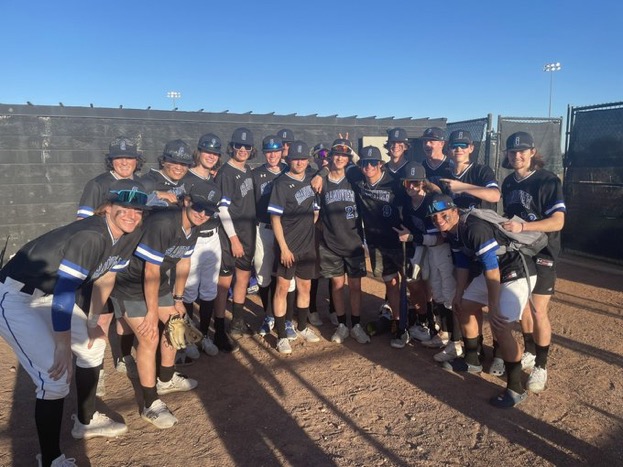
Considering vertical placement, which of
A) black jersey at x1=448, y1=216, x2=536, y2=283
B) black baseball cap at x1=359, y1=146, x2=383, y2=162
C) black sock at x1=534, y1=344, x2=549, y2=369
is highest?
black baseball cap at x1=359, y1=146, x2=383, y2=162

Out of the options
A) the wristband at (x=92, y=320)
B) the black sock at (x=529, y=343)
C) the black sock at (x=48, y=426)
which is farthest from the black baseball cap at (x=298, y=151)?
the black sock at (x=48, y=426)

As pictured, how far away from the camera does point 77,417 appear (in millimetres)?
3133

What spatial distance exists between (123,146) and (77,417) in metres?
2.23

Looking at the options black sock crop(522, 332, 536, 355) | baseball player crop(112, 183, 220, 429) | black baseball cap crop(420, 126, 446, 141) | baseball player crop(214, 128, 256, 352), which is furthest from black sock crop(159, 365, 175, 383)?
black baseball cap crop(420, 126, 446, 141)

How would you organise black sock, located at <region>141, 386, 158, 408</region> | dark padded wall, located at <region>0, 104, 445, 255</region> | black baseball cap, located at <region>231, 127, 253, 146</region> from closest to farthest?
black sock, located at <region>141, 386, 158, 408</region> < black baseball cap, located at <region>231, 127, 253, 146</region> < dark padded wall, located at <region>0, 104, 445, 255</region>

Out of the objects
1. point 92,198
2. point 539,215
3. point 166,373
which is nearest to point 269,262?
point 166,373

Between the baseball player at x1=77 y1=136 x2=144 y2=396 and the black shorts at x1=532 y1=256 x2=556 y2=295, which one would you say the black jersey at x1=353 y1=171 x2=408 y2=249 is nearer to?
the black shorts at x1=532 y1=256 x2=556 y2=295

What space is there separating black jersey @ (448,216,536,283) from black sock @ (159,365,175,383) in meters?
2.55

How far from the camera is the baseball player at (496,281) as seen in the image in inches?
130

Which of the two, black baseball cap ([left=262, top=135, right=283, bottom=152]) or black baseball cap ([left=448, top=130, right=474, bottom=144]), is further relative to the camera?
black baseball cap ([left=262, top=135, right=283, bottom=152])

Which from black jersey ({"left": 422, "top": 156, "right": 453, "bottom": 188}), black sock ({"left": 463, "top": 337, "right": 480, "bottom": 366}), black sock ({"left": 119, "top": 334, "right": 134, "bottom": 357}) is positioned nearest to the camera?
black sock ({"left": 463, "top": 337, "right": 480, "bottom": 366})

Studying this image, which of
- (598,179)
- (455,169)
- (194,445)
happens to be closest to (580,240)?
(598,179)

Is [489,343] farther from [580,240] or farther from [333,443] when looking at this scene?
[580,240]

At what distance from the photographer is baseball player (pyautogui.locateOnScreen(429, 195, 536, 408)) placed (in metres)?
3.29
